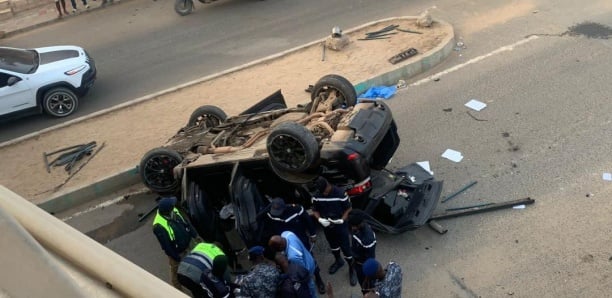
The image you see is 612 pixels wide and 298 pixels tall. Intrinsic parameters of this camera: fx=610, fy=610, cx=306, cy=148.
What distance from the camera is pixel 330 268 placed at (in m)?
7.48

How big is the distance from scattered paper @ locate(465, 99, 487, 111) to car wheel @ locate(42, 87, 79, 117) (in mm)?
7751

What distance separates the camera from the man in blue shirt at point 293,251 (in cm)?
614

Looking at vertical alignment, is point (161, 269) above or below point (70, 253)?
below

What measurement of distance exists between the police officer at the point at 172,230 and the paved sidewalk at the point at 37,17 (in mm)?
12583

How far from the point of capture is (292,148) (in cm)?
702

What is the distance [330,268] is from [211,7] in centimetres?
1146

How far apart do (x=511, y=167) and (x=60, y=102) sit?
878 cm

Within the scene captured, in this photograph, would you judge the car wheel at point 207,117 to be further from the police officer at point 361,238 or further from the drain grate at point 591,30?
the drain grate at point 591,30

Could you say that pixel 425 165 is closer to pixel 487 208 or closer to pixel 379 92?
pixel 487 208

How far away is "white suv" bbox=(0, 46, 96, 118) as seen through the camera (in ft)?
38.9

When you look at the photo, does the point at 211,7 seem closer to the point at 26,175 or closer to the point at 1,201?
the point at 26,175

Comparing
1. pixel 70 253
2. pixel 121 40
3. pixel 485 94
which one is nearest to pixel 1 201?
pixel 70 253

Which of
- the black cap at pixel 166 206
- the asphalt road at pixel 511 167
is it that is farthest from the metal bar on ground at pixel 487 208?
the black cap at pixel 166 206

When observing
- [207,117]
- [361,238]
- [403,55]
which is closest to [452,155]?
[361,238]
